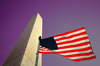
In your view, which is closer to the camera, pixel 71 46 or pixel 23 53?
pixel 23 53

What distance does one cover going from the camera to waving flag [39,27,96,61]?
4.67 meters

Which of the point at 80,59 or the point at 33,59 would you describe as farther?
the point at 33,59

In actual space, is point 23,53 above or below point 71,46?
below

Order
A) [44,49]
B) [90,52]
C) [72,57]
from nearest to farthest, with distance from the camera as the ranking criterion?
[90,52]
[72,57]
[44,49]

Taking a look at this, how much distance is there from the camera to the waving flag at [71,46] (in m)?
4.67

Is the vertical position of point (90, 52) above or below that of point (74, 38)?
below

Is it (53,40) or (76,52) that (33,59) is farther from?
(76,52)

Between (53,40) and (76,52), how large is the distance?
1550mm

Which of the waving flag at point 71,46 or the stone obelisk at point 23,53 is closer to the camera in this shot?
the stone obelisk at point 23,53

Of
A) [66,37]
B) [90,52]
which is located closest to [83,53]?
[90,52]

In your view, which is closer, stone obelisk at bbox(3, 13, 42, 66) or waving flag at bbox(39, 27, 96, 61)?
stone obelisk at bbox(3, 13, 42, 66)

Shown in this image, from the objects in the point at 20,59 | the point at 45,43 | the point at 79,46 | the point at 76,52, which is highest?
the point at 45,43

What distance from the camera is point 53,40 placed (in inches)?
214

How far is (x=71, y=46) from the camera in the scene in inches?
199
